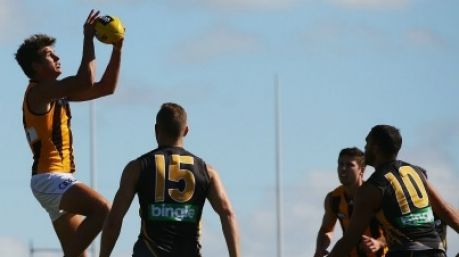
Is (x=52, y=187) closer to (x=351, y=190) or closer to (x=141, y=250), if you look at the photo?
(x=141, y=250)

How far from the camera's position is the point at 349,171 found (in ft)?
68.2

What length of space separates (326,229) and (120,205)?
590 centimetres

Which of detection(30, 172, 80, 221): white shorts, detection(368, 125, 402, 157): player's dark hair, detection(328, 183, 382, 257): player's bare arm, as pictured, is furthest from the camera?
detection(30, 172, 80, 221): white shorts

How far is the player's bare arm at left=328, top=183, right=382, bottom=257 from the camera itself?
16.4m

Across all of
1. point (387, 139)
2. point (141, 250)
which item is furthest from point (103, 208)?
point (387, 139)

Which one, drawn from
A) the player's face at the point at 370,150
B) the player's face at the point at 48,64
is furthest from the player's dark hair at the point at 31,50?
the player's face at the point at 370,150

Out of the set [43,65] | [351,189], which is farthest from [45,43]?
[351,189]

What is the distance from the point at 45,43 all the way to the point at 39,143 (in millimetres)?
1030

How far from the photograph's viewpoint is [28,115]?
1809 centimetres

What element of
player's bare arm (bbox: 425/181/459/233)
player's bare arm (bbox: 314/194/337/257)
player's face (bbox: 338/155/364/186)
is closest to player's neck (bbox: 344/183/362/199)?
player's face (bbox: 338/155/364/186)

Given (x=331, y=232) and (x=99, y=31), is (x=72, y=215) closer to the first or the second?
(x=99, y=31)

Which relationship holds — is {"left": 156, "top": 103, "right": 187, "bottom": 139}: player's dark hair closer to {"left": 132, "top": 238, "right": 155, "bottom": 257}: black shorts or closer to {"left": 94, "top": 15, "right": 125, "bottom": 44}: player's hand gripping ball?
{"left": 132, "top": 238, "right": 155, "bottom": 257}: black shorts

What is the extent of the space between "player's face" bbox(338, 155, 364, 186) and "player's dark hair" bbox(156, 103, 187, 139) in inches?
214

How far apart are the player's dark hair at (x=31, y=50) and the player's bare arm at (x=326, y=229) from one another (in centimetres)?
438
